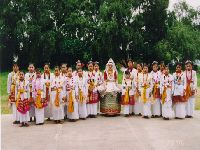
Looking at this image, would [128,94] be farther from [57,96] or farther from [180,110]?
[57,96]

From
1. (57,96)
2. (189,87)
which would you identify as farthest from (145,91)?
(57,96)

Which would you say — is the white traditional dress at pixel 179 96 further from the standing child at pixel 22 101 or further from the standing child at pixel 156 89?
the standing child at pixel 22 101

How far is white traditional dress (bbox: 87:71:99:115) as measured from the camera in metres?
11.7

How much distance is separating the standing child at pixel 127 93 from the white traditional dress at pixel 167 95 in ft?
3.03

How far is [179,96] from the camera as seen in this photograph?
37.3 ft

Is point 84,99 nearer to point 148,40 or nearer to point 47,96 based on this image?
point 47,96

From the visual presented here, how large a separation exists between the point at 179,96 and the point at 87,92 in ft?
8.42

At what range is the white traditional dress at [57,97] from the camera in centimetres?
1093

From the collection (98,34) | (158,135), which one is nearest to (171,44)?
(98,34)

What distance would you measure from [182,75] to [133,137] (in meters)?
3.16

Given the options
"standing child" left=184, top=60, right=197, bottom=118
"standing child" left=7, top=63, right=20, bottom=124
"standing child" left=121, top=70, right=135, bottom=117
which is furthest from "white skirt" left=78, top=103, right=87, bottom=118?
"standing child" left=184, top=60, right=197, bottom=118

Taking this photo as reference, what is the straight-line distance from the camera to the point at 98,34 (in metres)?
38.1

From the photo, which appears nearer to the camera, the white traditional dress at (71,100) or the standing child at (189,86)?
the white traditional dress at (71,100)

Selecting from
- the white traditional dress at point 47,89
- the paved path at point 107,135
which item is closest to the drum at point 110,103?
the paved path at point 107,135
